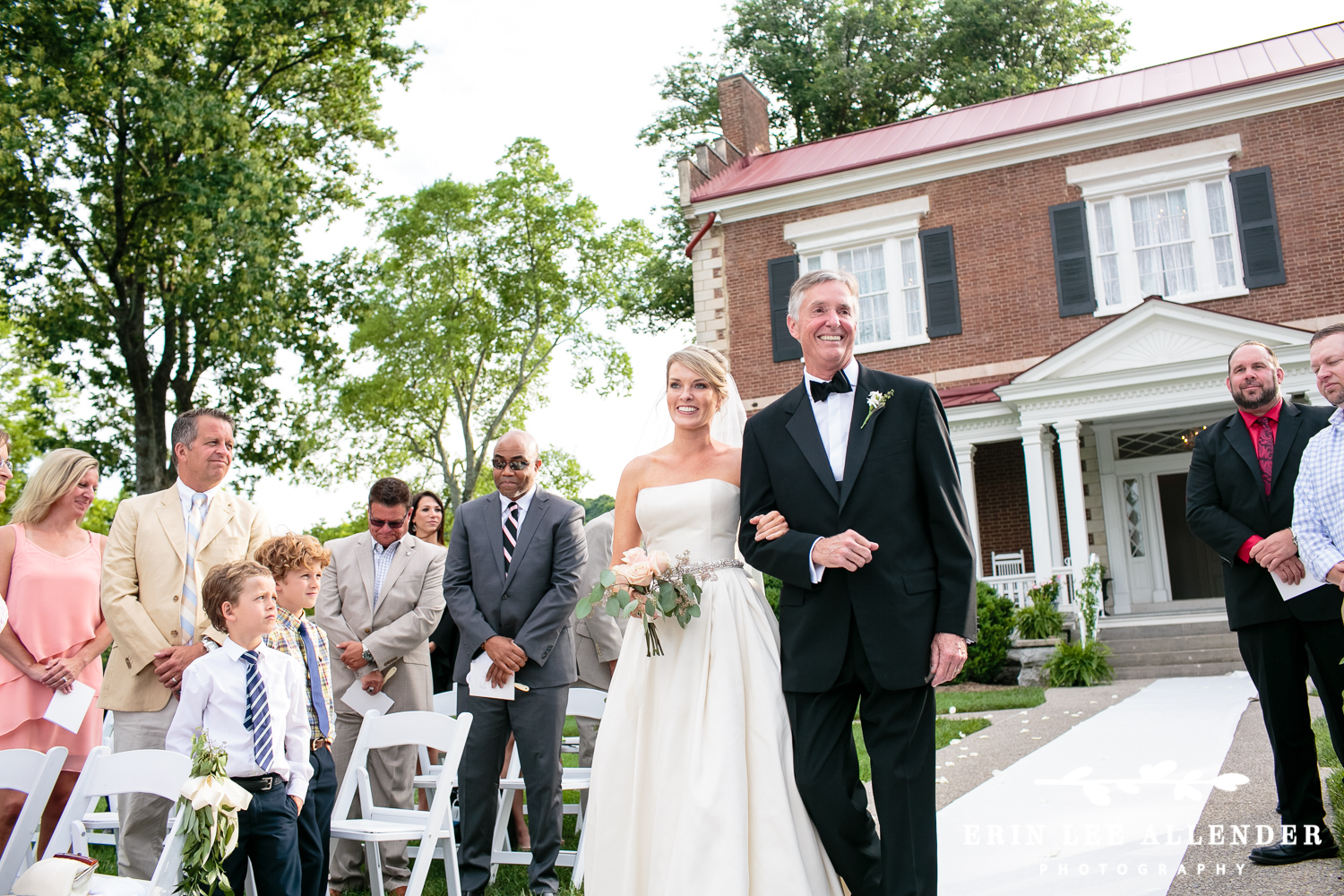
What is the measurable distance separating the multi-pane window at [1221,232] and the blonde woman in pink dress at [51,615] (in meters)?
16.5

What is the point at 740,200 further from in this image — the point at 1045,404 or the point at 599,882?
the point at 599,882

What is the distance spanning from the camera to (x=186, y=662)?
16.0ft

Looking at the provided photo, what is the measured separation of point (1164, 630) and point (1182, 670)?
5.40 feet

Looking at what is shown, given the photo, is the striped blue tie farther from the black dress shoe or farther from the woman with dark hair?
the black dress shoe

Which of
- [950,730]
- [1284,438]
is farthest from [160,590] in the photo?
[950,730]

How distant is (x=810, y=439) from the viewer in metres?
3.82

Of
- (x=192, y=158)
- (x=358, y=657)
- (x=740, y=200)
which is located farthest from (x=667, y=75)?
(x=358, y=657)

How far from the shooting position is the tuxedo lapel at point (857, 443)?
12.0ft

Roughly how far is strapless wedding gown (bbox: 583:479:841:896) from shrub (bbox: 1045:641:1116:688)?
1033 centimetres

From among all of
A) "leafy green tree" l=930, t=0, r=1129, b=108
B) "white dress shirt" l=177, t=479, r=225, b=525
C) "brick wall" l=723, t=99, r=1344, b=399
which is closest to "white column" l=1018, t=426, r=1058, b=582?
"brick wall" l=723, t=99, r=1344, b=399

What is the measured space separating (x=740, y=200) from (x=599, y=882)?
16.7m

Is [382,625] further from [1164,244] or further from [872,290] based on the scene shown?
[1164,244]

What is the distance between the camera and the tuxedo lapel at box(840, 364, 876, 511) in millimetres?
3672

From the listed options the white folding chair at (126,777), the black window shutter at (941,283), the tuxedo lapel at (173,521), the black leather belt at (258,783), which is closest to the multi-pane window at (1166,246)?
the black window shutter at (941,283)
